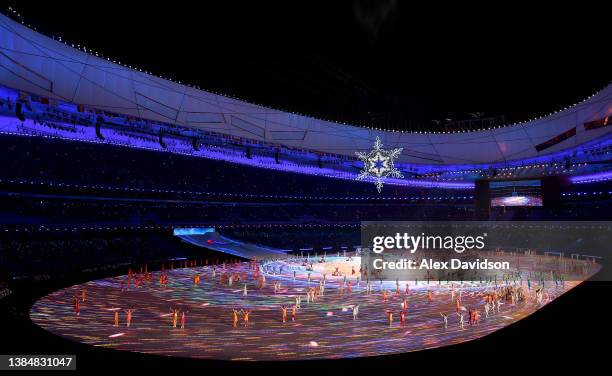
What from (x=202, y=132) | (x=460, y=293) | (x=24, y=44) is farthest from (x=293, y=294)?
(x=24, y=44)

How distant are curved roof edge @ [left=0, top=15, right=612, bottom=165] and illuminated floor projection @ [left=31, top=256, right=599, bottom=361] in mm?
14021

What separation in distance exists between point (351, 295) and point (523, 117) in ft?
108

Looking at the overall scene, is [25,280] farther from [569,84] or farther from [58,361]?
[569,84]

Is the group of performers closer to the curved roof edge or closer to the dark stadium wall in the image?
the curved roof edge

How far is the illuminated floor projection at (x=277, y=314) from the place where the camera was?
11.7 m

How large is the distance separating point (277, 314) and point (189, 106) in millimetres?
26530

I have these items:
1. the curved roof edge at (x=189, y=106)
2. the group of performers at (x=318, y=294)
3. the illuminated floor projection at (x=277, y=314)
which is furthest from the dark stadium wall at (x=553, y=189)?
the illuminated floor projection at (x=277, y=314)

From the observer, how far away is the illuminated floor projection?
461 inches

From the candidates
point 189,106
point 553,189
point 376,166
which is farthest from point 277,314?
point 553,189

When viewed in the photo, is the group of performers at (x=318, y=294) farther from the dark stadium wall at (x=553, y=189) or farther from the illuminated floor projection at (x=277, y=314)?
the dark stadium wall at (x=553, y=189)

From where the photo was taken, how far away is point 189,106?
38531 mm

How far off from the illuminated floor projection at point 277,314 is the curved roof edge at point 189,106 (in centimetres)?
1402

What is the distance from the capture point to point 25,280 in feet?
71.2

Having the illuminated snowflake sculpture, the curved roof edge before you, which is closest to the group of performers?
the illuminated snowflake sculpture
